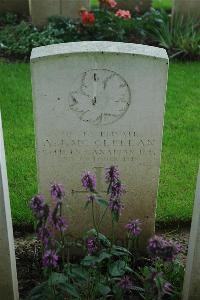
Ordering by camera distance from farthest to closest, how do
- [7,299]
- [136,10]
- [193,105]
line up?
[136,10]
[193,105]
[7,299]

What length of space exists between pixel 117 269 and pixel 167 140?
2418 millimetres

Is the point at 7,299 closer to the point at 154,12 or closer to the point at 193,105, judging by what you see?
the point at 193,105

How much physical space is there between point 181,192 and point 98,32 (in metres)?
3.51

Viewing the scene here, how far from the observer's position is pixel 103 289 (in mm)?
3102

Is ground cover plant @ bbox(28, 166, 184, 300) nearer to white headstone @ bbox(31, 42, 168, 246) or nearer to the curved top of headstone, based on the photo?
white headstone @ bbox(31, 42, 168, 246)

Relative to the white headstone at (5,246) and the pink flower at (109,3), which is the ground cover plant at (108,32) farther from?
the white headstone at (5,246)

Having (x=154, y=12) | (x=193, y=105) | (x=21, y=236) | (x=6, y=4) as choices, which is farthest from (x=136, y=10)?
(x=21, y=236)

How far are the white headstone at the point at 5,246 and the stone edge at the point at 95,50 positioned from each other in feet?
1.87

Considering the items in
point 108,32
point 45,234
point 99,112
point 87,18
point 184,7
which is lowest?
point 45,234

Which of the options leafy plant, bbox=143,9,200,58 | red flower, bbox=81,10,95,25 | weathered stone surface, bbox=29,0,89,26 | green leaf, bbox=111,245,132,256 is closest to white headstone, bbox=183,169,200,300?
green leaf, bbox=111,245,132,256

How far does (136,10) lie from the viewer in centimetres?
873

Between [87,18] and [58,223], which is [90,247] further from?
[87,18]

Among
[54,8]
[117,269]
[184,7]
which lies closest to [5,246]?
[117,269]

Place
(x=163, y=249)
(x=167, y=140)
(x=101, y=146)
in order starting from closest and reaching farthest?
(x=163, y=249) → (x=101, y=146) → (x=167, y=140)
